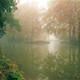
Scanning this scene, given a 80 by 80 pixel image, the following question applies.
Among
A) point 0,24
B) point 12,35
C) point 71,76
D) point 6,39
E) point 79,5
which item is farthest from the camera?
point 6,39

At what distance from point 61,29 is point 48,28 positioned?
378 centimetres

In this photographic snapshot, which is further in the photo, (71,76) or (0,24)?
(0,24)

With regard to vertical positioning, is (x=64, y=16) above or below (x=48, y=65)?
above

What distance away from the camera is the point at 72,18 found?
5044 centimetres

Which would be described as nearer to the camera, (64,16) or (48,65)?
(48,65)

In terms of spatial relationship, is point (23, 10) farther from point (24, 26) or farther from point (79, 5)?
A: point (79, 5)

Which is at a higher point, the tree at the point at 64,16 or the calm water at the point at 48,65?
the tree at the point at 64,16

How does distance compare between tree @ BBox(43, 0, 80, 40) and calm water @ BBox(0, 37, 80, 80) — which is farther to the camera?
tree @ BBox(43, 0, 80, 40)

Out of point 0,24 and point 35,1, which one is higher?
point 35,1

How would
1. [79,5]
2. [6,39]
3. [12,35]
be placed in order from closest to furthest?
[79,5]
[12,35]
[6,39]

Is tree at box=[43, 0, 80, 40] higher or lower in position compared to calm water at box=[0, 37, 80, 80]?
higher

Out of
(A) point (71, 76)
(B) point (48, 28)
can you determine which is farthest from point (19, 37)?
(A) point (71, 76)

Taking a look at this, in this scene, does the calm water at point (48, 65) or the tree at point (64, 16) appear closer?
the calm water at point (48, 65)

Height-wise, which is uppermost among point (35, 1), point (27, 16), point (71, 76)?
point (35, 1)
